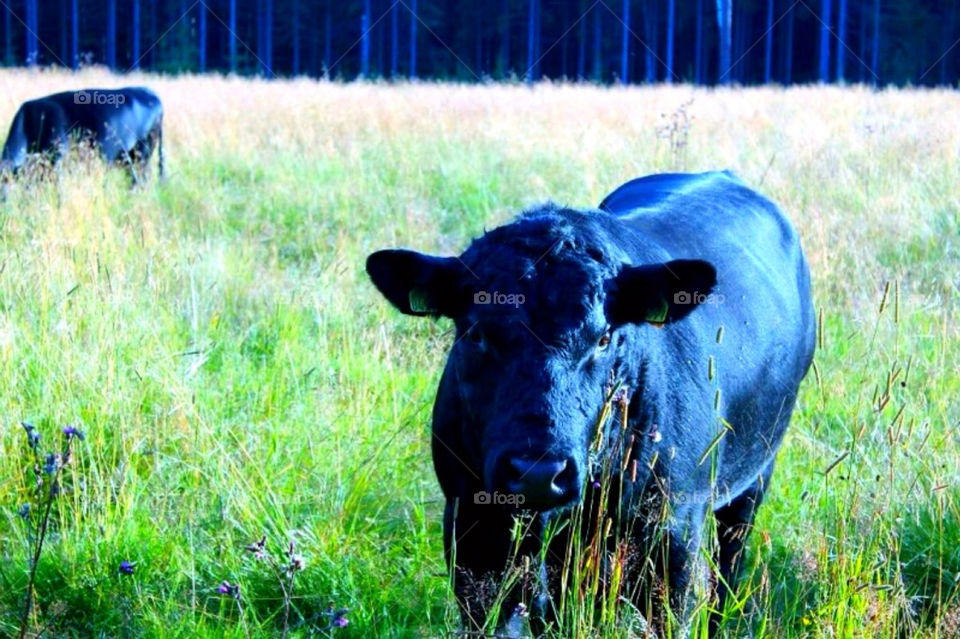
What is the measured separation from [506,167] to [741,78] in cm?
4025

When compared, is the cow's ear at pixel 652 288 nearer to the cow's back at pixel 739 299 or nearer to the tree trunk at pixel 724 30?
the cow's back at pixel 739 299

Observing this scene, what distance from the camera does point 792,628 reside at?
12.8 ft

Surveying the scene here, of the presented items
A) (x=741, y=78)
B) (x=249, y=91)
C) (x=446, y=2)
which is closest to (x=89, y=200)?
(x=249, y=91)

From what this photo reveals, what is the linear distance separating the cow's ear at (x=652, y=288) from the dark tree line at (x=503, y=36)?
145ft

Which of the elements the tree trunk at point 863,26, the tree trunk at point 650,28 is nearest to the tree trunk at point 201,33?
the tree trunk at point 650,28

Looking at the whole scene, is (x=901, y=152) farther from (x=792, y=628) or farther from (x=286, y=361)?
(x=792, y=628)

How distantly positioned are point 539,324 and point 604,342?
0.87ft
